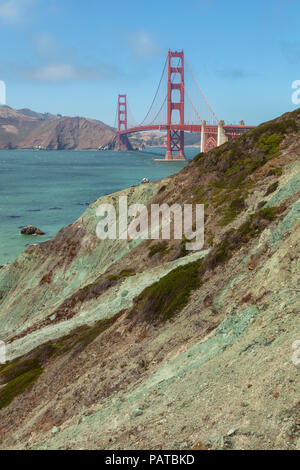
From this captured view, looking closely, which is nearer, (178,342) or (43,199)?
(178,342)

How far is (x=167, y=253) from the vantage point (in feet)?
78.8

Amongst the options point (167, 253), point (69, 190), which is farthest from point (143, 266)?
point (69, 190)

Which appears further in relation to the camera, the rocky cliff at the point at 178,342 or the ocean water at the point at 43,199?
the ocean water at the point at 43,199

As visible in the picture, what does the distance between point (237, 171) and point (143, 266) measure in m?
10.9

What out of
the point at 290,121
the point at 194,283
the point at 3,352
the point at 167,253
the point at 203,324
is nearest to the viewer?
the point at 203,324

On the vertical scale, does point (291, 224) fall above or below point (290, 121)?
below

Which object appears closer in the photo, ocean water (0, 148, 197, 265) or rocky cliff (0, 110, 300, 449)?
rocky cliff (0, 110, 300, 449)

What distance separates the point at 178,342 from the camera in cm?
1368

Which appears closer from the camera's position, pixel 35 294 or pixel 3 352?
pixel 3 352

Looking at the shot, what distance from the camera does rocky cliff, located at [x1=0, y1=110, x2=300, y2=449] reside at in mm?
8656

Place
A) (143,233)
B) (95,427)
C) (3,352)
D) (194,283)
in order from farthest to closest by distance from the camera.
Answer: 1. (143,233)
2. (3,352)
3. (194,283)
4. (95,427)

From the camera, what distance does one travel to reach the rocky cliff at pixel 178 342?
8.66 meters

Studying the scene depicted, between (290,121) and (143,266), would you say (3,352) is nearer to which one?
(143,266)

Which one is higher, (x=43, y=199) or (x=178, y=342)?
(x=43, y=199)
